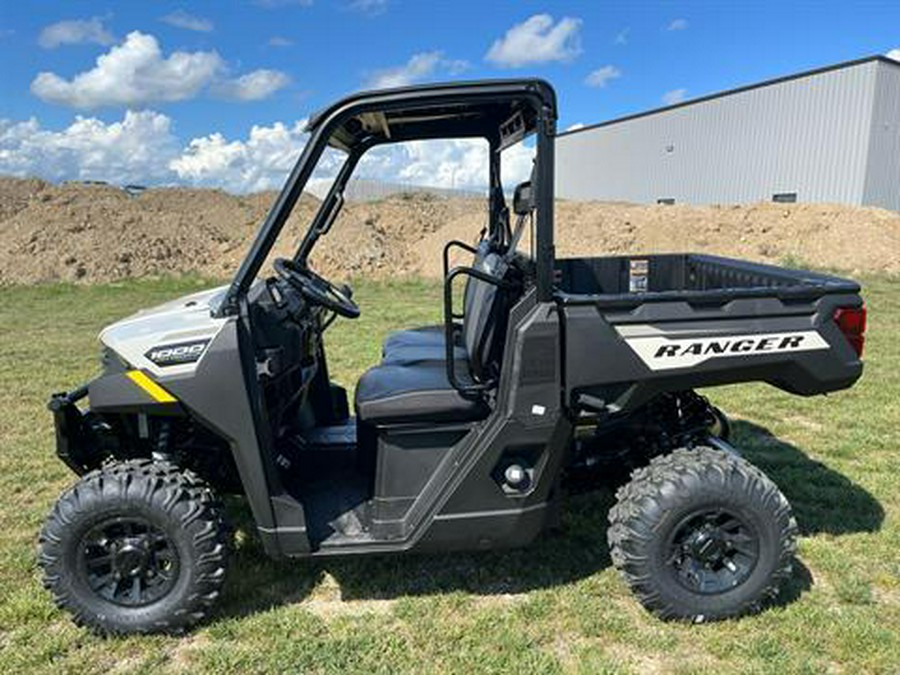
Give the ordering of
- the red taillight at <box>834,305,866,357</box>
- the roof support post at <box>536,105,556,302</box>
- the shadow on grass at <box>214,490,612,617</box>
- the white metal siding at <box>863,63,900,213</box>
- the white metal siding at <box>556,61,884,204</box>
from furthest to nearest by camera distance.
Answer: the white metal siding at <box>556,61,884,204</box> → the white metal siding at <box>863,63,900,213</box> → the shadow on grass at <box>214,490,612,617</box> → the red taillight at <box>834,305,866,357</box> → the roof support post at <box>536,105,556,302</box>

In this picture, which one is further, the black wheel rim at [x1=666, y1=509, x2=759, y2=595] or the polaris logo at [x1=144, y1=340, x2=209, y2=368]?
the black wheel rim at [x1=666, y1=509, x2=759, y2=595]

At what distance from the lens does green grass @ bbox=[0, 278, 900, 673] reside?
8.84ft

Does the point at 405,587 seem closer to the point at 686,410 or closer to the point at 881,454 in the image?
the point at 686,410

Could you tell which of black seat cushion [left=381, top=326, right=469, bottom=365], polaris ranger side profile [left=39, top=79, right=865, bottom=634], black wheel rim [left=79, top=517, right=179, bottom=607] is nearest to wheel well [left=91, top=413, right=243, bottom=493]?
polaris ranger side profile [left=39, top=79, right=865, bottom=634]

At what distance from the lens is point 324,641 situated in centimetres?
281

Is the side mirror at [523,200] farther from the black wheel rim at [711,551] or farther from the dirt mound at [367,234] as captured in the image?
the dirt mound at [367,234]

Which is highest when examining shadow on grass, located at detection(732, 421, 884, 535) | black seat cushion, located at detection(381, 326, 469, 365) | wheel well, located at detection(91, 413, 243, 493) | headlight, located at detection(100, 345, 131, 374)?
headlight, located at detection(100, 345, 131, 374)

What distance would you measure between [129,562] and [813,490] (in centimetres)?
337

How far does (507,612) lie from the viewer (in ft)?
9.77

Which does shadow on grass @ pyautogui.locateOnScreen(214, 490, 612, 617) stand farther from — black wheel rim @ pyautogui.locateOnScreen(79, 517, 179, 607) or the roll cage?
the roll cage

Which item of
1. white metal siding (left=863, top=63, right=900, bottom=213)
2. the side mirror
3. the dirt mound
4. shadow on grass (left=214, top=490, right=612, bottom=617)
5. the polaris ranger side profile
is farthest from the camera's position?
white metal siding (left=863, top=63, right=900, bottom=213)

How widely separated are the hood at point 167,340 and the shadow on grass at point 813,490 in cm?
286

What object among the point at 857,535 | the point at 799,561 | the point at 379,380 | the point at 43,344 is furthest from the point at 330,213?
the point at 43,344

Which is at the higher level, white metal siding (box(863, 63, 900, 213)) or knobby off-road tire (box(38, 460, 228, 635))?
white metal siding (box(863, 63, 900, 213))
